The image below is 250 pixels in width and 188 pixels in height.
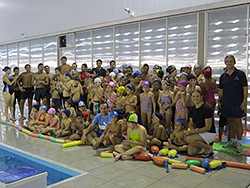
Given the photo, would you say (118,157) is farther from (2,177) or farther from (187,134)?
(2,177)

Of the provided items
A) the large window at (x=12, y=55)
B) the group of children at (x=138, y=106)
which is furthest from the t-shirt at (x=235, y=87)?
the large window at (x=12, y=55)

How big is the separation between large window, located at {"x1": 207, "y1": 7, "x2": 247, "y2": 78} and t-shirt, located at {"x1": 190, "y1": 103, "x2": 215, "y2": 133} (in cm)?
369

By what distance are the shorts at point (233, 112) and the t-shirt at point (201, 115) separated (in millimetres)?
654

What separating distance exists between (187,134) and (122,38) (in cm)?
712

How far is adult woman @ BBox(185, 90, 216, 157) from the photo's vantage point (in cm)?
572

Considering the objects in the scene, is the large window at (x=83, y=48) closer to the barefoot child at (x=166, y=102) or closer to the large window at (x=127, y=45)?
the large window at (x=127, y=45)

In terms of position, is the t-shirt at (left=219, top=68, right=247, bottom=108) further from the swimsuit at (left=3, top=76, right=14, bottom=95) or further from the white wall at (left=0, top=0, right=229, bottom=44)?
the swimsuit at (left=3, top=76, right=14, bottom=95)

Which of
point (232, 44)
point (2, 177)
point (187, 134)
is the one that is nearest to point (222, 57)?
point (232, 44)

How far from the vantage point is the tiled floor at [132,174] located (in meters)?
4.41

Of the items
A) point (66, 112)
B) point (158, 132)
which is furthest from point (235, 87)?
point (66, 112)

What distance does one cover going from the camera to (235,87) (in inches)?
240

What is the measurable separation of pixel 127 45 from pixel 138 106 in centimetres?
498

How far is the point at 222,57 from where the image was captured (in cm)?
892

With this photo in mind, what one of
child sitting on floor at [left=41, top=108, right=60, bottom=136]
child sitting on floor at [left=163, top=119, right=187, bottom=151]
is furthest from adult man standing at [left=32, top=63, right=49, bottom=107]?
child sitting on floor at [left=163, top=119, right=187, bottom=151]
